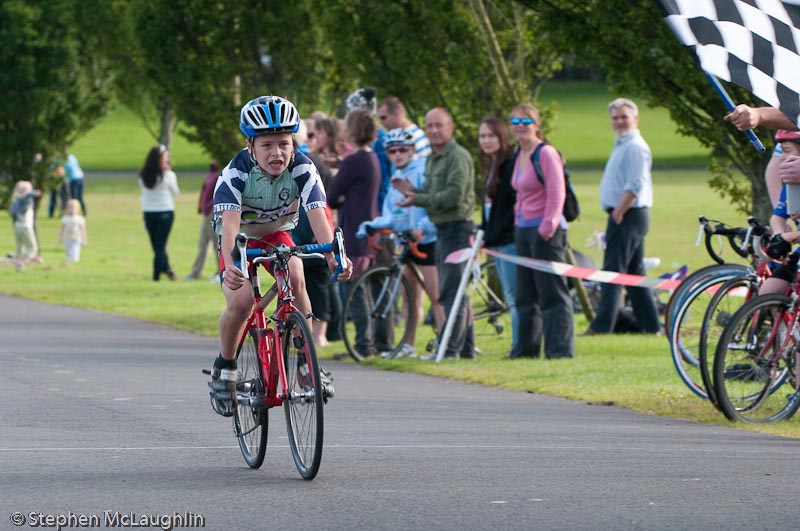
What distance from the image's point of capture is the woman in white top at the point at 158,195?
24453 millimetres

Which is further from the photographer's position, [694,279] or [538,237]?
[538,237]

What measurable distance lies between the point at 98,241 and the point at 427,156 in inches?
843

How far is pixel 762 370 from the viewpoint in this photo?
10344 millimetres

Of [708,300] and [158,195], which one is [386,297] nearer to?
[708,300]

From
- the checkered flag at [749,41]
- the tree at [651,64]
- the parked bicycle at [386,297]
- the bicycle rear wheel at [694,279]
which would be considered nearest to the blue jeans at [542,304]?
the parked bicycle at [386,297]

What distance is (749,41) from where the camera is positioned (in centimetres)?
888

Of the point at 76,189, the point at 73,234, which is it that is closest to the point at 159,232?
the point at 73,234

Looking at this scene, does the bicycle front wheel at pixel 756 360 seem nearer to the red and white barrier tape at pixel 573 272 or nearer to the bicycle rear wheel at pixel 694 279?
the bicycle rear wheel at pixel 694 279

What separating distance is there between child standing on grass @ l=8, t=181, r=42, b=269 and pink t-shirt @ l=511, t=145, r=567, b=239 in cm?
1470

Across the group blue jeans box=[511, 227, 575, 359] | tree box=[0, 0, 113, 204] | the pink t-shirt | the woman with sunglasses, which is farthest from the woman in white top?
the pink t-shirt

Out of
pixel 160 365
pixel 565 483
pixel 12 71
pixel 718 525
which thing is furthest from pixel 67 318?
pixel 12 71

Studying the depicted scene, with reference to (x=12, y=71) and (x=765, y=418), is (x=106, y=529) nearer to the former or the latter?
(x=765, y=418)

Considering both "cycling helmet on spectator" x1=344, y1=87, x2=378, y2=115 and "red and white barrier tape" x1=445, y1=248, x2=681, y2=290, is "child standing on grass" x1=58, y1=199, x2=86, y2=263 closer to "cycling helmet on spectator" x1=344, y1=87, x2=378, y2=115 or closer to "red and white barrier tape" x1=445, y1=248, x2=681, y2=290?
"cycling helmet on spectator" x1=344, y1=87, x2=378, y2=115

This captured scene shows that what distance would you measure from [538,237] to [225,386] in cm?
617
